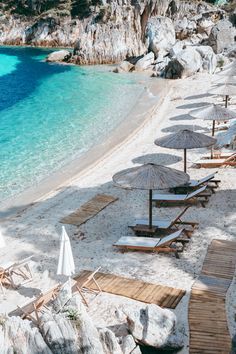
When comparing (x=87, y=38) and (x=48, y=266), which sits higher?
(x=87, y=38)

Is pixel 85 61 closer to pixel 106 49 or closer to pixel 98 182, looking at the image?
pixel 106 49

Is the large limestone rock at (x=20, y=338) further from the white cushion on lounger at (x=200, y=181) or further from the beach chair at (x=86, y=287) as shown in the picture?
the white cushion on lounger at (x=200, y=181)

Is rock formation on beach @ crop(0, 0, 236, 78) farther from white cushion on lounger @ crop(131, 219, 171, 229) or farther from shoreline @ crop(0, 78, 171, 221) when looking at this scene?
white cushion on lounger @ crop(131, 219, 171, 229)

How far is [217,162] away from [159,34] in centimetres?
3436

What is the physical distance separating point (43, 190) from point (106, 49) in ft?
117

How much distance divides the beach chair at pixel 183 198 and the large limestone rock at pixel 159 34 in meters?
34.8

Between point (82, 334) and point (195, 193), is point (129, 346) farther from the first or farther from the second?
point (195, 193)

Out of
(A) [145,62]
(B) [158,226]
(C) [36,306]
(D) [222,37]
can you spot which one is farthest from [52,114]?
(D) [222,37]

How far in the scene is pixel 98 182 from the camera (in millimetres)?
17328

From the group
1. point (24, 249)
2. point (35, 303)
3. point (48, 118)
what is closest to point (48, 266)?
point (24, 249)

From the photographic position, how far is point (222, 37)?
43438mm

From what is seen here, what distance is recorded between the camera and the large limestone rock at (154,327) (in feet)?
24.7

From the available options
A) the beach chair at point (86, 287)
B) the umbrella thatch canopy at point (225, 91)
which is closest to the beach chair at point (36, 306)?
the beach chair at point (86, 287)

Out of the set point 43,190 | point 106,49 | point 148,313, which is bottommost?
point 43,190
